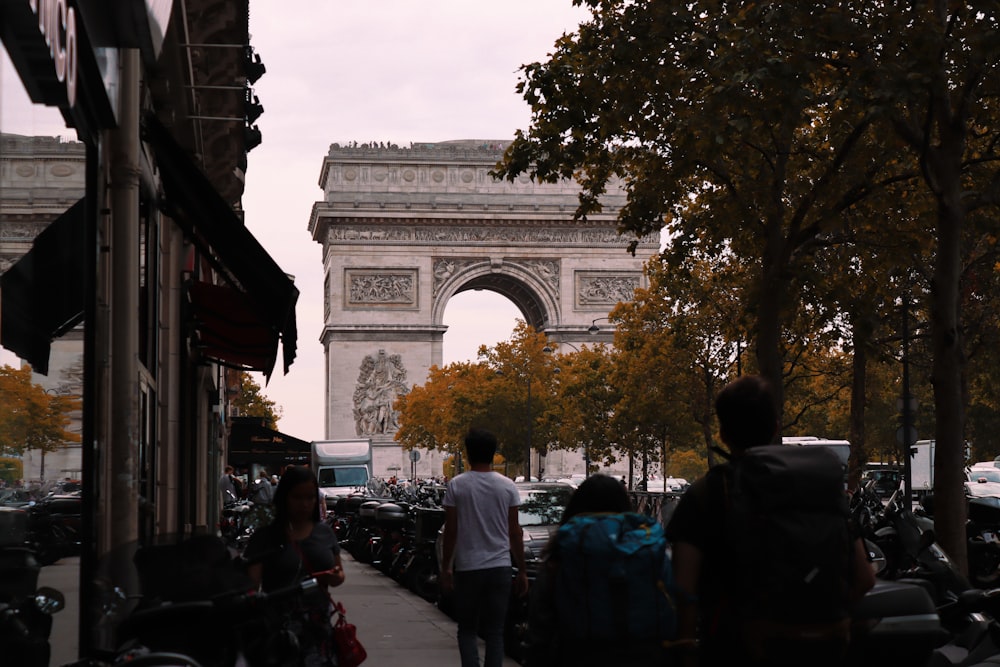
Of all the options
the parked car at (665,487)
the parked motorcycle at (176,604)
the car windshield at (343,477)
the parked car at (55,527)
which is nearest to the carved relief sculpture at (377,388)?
the parked car at (665,487)

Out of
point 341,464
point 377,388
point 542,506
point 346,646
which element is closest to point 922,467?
point 341,464

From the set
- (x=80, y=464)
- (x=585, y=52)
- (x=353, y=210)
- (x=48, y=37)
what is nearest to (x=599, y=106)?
(x=585, y=52)

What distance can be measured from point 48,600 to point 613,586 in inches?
67.2

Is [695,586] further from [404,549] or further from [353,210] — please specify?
[353,210]

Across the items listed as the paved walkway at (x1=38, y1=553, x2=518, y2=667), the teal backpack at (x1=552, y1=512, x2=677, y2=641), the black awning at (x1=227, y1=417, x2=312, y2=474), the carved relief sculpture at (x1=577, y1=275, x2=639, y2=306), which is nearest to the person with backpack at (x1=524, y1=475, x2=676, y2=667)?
the teal backpack at (x1=552, y1=512, x2=677, y2=641)

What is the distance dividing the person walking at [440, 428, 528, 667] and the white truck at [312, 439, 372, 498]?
105 feet

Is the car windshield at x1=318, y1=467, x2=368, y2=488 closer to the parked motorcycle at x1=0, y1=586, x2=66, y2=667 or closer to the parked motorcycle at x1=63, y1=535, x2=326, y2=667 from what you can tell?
the parked motorcycle at x1=63, y1=535, x2=326, y2=667

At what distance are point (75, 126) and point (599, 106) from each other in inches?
470

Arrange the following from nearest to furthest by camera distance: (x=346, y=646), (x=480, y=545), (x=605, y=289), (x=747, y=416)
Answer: (x=747, y=416)
(x=346, y=646)
(x=480, y=545)
(x=605, y=289)

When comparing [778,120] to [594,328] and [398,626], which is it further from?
[594,328]

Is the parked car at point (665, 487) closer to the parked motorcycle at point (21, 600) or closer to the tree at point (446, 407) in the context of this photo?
the tree at point (446, 407)

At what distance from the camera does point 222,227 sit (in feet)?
39.0

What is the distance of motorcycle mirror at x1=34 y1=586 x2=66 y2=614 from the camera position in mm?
4625

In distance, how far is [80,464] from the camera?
22.6 ft
